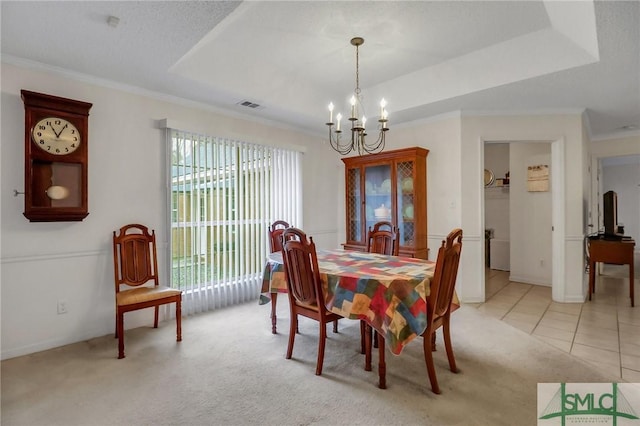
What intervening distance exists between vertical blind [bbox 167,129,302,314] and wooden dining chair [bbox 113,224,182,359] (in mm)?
279

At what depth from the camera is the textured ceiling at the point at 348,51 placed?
220cm

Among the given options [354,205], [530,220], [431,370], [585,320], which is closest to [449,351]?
[431,370]

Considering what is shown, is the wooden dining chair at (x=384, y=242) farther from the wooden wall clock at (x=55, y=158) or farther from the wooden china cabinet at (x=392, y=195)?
the wooden wall clock at (x=55, y=158)

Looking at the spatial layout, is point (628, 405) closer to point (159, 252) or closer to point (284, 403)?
point (284, 403)

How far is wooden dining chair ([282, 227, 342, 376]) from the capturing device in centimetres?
228

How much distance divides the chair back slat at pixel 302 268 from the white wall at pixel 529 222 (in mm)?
4143

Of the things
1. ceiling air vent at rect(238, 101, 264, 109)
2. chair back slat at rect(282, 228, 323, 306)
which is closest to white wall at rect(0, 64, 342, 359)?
ceiling air vent at rect(238, 101, 264, 109)

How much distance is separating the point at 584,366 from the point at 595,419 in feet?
2.13

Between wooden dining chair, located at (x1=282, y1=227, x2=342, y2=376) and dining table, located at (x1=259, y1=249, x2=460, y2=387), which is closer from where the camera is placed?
dining table, located at (x1=259, y1=249, x2=460, y2=387)

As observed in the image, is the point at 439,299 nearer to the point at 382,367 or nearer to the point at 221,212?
the point at 382,367

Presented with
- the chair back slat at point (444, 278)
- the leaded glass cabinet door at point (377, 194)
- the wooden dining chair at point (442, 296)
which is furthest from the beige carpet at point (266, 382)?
the leaded glass cabinet door at point (377, 194)

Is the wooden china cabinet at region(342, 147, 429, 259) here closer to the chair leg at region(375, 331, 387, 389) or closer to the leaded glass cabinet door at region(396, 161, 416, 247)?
the leaded glass cabinet door at region(396, 161, 416, 247)

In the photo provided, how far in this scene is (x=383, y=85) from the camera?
4.00 metres

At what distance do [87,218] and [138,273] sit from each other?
66 cm
